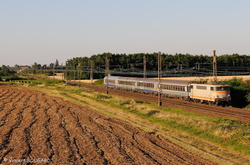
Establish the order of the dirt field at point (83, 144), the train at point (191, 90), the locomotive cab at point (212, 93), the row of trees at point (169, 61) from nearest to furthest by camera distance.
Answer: the dirt field at point (83, 144) → the locomotive cab at point (212, 93) → the train at point (191, 90) → the row of trees at point (169, 61)

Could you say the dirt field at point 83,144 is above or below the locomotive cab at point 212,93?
below

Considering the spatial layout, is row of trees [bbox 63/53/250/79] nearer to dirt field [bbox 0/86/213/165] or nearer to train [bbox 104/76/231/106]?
train [bbox 104/76/231/106]

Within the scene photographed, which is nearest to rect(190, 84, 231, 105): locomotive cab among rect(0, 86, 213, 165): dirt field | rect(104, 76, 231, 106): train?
rect(104, 76, 231, 106): train

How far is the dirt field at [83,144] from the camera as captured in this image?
18.2 m

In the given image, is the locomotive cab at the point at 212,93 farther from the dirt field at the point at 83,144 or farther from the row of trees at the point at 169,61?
the row of trees at the point at 169,61

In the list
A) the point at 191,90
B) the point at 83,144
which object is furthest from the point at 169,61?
the point at 83,144

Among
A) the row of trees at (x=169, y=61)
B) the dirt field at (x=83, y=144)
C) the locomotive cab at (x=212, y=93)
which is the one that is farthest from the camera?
the row of trees at (x=169, y=61)

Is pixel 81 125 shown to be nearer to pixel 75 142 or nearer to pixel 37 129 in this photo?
pixel 37 129

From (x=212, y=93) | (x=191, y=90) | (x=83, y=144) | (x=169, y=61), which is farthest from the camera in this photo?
(x=169, y=61)

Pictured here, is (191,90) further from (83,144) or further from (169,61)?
(169,61)

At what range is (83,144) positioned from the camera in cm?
2189

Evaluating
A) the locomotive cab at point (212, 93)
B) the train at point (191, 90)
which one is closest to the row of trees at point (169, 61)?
the train at point (191, 90)

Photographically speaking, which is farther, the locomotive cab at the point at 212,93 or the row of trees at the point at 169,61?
the row of trees at the point at 169,61

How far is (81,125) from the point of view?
29703 mm
